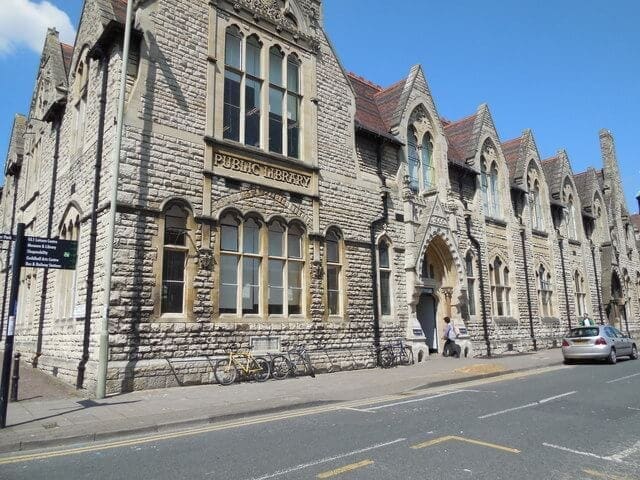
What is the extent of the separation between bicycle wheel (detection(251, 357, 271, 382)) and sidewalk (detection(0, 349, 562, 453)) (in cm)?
24

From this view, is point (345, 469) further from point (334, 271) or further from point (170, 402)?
point (334, 271)

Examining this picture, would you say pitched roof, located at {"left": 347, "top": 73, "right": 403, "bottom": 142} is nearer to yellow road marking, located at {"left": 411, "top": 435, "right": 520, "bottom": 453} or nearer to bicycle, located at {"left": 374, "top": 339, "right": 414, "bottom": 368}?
bicycle, located at {"left": 374, "top": 339, "right": 414, "bottom": 368}

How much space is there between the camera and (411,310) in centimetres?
1884

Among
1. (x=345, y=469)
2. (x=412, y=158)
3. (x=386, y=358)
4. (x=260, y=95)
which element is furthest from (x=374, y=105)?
(x=345, y=469)

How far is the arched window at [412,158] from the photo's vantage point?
20756 mm

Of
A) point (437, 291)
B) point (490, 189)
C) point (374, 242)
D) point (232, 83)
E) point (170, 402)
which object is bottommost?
point (170, 402)

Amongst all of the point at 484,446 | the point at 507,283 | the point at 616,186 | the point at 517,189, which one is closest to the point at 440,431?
the point at 484,446

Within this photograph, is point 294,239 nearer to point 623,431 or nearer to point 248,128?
point 248,128

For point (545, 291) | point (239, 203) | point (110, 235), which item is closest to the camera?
point (110, 235)

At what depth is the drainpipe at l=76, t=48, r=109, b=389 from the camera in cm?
1173

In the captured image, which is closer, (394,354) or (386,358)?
(386,358)

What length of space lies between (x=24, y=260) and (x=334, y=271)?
9.87 meters

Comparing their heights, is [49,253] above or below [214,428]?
above

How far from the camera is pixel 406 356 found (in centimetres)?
1783
